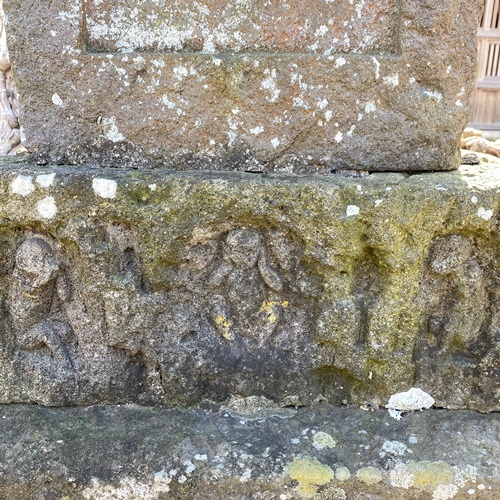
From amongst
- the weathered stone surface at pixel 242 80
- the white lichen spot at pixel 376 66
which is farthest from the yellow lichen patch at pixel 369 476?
the white lichen spot at pixel 376 66

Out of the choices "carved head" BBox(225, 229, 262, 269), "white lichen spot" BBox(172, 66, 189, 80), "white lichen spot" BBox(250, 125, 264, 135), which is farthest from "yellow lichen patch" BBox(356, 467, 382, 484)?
"white lichen spot" BBox(172, 66, 189, 80)

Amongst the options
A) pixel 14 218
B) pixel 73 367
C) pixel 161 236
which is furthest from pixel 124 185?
pixel 73 367

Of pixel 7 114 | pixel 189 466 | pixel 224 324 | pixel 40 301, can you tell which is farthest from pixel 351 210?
pixel 7 114

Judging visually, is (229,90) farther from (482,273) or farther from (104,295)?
(482,273)

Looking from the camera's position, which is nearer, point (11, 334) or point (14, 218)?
point (14, 218)

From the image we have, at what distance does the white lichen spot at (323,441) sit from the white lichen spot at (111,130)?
1079 mm

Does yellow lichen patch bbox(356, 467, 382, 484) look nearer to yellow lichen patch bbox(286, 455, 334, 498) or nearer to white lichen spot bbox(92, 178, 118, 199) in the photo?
yellow lichen patch bbox(286, 455, 334, 498)

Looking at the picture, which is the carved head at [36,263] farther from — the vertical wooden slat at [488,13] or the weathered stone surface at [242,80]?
the vertical wooden slat at [488,13]

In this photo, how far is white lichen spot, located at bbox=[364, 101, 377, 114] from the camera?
66.9 inches

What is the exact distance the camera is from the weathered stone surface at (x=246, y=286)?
63.9 inches

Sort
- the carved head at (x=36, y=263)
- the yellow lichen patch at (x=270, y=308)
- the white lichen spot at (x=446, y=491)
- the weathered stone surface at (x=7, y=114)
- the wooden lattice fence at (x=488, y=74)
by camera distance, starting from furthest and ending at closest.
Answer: the wooden lattice fence at (x=488, y=74) < the weathered stone surface at (x=7, y=114) < the yellow lichen patch at (x=270, y=308) < the carved head at (x=36, y=263) < the white lichen spot at (x=446, y=491)

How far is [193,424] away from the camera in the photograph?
5.75 feet

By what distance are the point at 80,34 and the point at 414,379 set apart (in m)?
1.47

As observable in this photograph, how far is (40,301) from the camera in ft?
5.81
